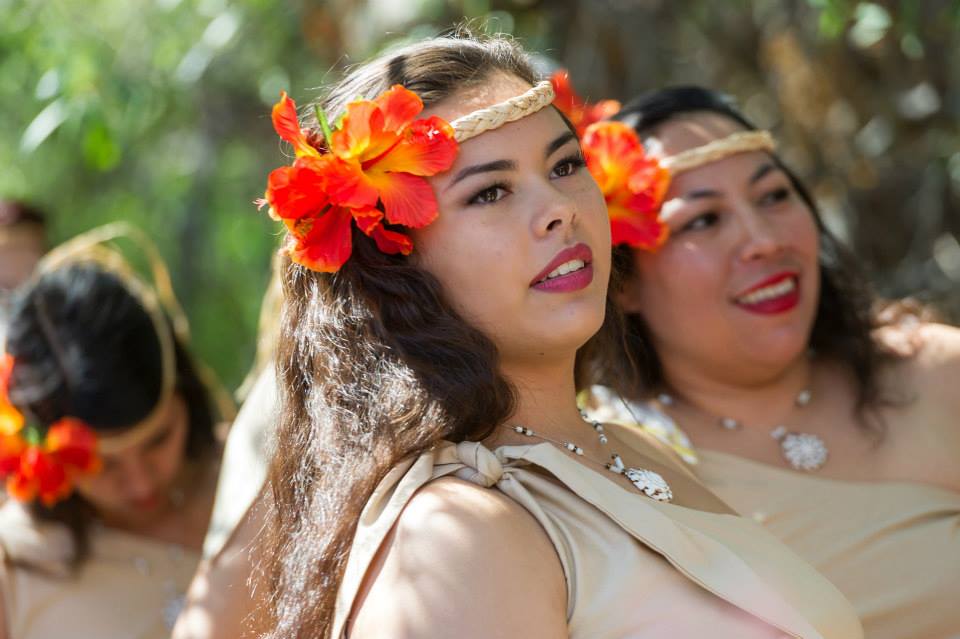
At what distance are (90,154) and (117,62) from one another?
102 cm

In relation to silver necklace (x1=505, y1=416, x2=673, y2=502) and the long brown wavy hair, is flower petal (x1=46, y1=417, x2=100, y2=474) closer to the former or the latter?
the long brown wavy hair

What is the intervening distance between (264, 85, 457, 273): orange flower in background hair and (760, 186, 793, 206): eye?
1124 millimetres

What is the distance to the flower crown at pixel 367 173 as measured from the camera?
1.60 metres

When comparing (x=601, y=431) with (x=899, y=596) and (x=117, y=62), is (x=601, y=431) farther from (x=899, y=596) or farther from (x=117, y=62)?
(x=117, y=62)

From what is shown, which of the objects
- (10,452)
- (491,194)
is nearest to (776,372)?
(491,194)

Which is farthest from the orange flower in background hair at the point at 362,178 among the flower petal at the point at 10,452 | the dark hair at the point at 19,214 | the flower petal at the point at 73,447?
the dark hair at the point at 19,214

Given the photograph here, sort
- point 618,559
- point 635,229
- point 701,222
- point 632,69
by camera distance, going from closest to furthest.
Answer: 1. point 618,559
2. point 635,229
3. point 701,222
4. point 632,69

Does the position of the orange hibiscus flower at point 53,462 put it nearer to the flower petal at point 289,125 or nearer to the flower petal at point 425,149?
the flower petal at point 289,125

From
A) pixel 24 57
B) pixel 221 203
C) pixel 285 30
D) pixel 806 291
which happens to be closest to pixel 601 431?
pixel 806 291

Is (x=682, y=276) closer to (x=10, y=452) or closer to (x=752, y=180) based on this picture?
(x=752, y=180)

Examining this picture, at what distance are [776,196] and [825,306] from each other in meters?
0.34

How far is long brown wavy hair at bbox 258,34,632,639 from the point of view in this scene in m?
1.53

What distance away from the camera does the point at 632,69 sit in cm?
400

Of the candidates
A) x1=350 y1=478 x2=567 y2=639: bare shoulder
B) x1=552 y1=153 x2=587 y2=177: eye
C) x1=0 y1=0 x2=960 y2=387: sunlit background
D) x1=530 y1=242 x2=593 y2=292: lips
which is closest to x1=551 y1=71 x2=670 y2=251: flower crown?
x1=552 y1=153 x2=587 y2=177: eye
